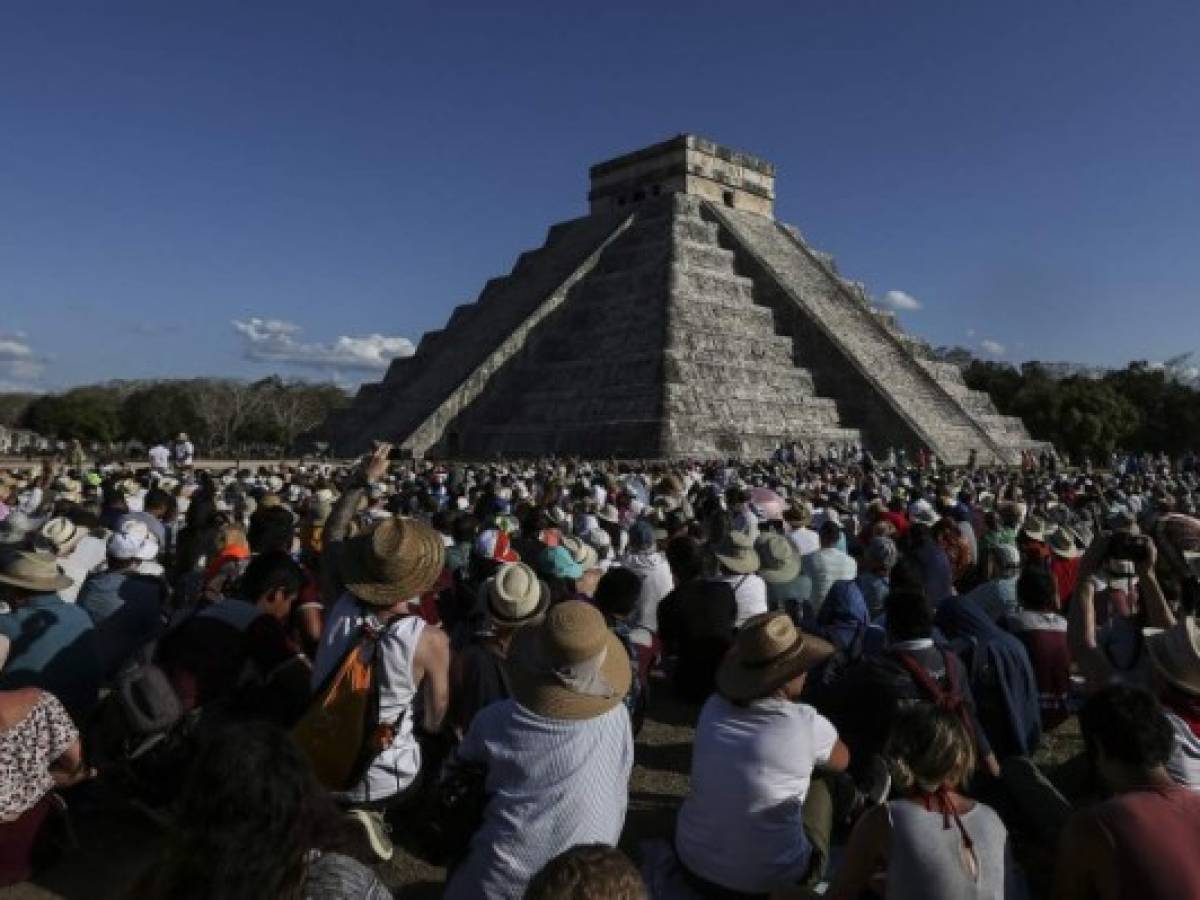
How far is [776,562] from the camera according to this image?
7.16m

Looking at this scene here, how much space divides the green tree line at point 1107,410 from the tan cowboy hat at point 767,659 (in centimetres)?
4359

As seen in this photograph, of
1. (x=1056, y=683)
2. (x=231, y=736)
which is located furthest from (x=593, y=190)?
(x=231, y=736)

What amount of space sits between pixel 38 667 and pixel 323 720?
2.19m

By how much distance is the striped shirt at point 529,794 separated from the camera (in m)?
3.03

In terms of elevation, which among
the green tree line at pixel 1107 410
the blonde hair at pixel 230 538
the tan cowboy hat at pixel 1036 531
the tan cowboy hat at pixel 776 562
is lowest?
the tan cowboy hat at pixel 776 562

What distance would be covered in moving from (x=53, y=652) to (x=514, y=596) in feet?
8.28

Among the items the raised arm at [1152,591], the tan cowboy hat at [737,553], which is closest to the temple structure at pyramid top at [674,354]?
the tan cowboy hat at [737,553]

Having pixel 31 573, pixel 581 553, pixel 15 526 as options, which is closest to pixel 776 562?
pixel 581 553

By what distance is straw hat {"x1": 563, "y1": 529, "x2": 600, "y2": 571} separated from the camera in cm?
653

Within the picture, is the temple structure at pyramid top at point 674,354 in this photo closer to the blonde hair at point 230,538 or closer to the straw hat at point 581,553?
the straw hat at point 581,553

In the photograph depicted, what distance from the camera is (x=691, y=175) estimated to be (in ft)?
139

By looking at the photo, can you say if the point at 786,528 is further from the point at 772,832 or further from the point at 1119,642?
the point at 772,832

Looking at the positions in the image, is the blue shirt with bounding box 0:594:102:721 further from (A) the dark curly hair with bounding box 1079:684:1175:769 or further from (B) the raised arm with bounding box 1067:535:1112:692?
(B) the raised arm with bounding box 1067:535:1112:692

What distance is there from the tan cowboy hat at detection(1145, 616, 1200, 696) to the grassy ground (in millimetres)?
1123
